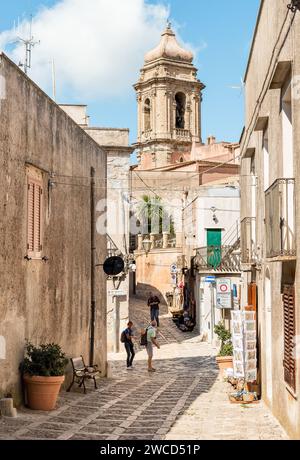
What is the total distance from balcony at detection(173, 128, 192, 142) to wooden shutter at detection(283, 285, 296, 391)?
6444 cm

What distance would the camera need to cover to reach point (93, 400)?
1463 cm

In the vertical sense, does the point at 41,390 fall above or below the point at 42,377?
below

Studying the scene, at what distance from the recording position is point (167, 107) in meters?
73.6

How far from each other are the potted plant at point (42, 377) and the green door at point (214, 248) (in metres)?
17.4

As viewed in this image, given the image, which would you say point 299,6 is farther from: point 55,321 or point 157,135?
point 157,135

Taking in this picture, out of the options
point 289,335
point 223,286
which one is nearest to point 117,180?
point 223,286

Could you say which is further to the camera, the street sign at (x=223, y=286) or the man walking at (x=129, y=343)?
the street sign at (x=223, y=286)

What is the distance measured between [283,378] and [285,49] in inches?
187

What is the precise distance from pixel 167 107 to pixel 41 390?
2482 inches

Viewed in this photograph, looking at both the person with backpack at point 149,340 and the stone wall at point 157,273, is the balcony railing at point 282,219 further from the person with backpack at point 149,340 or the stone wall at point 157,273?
the stone wall at point 157,273

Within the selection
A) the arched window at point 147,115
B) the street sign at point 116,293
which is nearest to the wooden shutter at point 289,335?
the street sign at point 116,293

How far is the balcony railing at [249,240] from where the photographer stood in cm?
1603

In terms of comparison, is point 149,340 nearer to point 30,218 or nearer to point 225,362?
point 225,362
